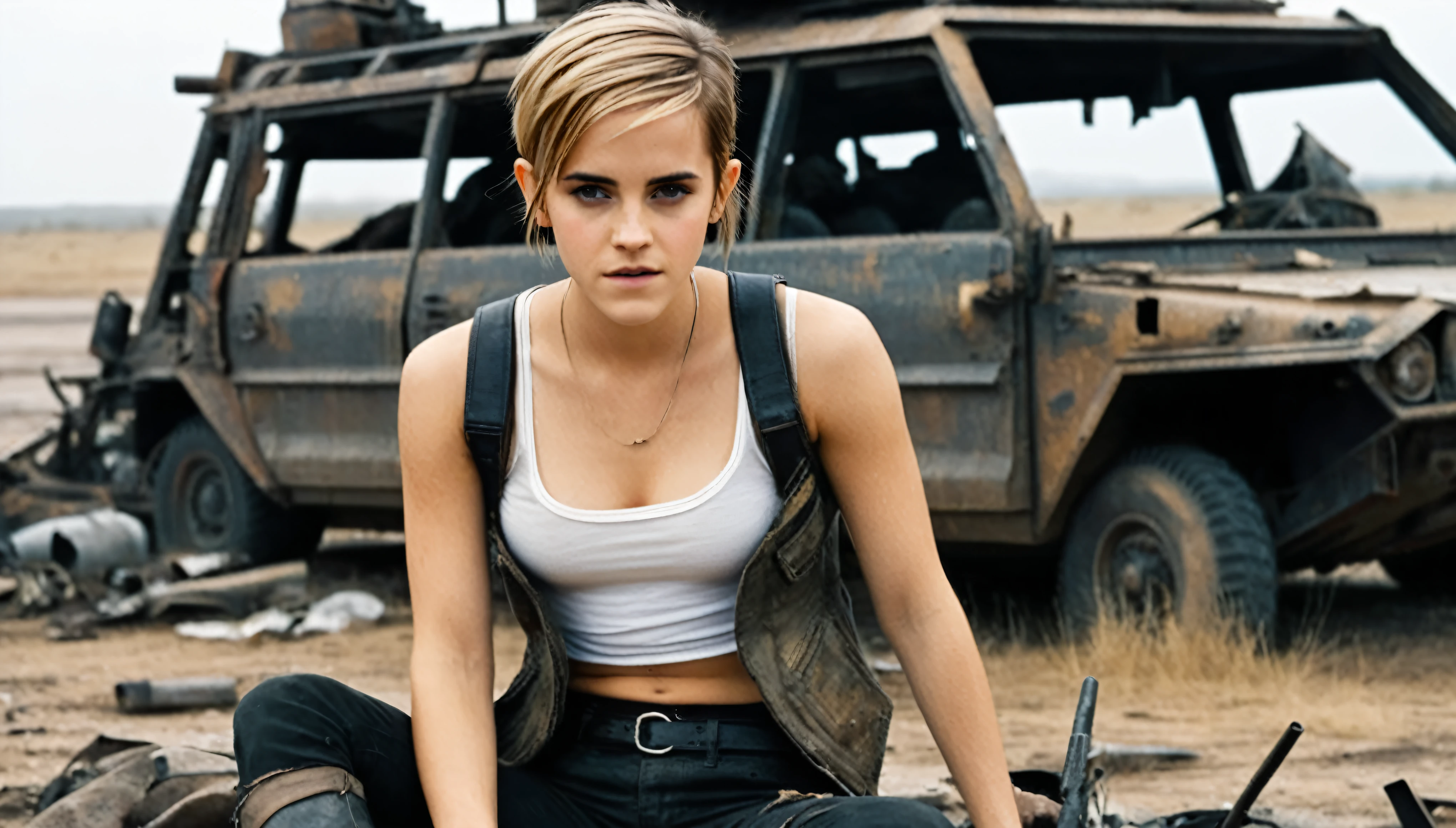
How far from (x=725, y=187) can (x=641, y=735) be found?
68 cm

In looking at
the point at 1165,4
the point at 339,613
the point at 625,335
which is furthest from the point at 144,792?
the point at 1165,4

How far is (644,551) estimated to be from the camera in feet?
7.07

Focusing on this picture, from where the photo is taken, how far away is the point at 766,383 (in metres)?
2.14

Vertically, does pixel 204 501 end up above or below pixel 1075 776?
below

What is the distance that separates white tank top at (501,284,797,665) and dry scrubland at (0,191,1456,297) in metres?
22.6

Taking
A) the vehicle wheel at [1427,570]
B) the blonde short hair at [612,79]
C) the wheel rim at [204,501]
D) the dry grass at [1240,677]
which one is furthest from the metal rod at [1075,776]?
the wheel rim at [204,501]

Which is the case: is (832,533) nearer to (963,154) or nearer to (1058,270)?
(1058,270)

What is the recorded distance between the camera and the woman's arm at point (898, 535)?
6.97 feet

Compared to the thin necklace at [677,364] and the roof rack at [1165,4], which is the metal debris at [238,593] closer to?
the roof rack at [1165,4]

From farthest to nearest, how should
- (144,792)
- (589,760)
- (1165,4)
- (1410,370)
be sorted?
(1165,4)
(1410,370)
(144,792)
(589,760)

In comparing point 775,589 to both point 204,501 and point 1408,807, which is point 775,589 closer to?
point 1408,807

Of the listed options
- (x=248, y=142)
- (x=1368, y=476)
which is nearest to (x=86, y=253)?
(x=248, y=142)

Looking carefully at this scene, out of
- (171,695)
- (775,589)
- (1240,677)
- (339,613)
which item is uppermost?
(775,589)

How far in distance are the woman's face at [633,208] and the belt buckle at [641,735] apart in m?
0.49
